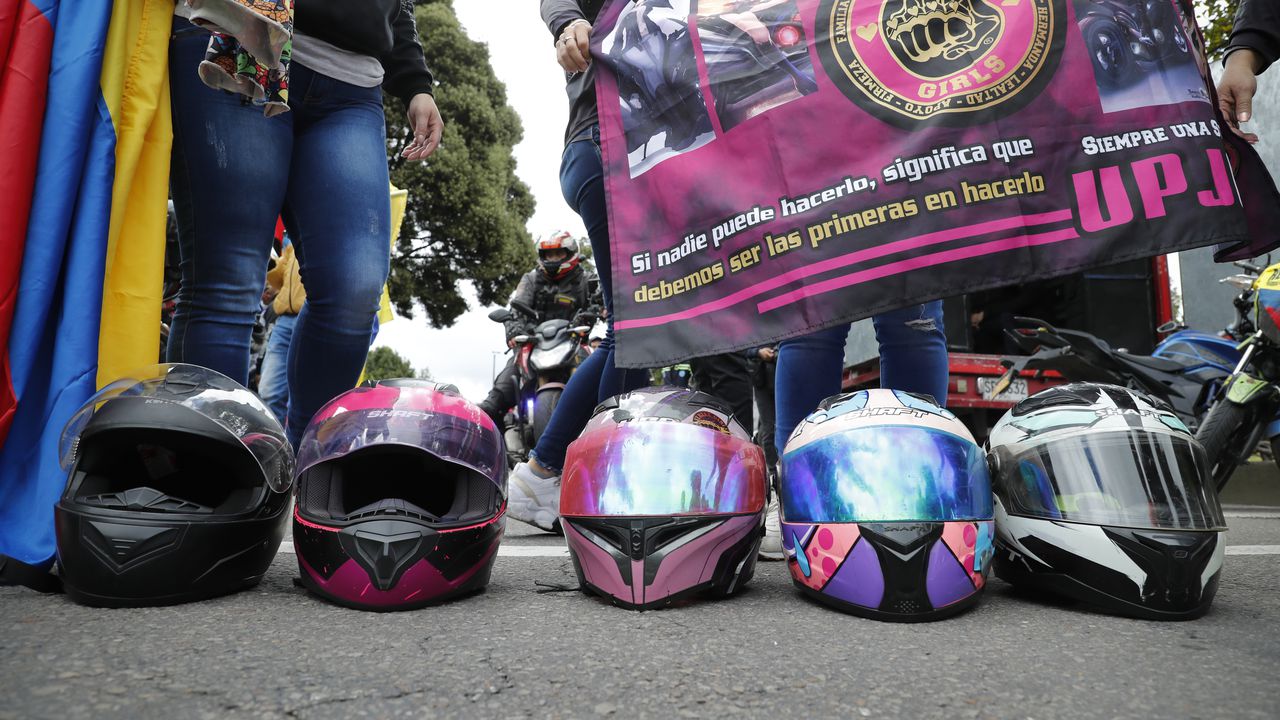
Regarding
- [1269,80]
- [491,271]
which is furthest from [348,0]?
[491,271]

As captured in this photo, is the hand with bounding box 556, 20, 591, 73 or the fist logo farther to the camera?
the hand with bounding box 556, 20, 591, 73

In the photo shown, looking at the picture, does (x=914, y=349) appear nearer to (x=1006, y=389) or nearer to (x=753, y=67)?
(x=753, y=67)

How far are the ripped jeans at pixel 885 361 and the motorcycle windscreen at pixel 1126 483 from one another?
2.21 feet

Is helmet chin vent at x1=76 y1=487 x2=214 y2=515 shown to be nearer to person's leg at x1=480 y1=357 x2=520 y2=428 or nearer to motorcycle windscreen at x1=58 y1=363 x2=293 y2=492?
motorcycle windscreen at x1=58 y1=363 x2=293 y2=492

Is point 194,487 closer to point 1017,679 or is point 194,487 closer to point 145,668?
point 145,668

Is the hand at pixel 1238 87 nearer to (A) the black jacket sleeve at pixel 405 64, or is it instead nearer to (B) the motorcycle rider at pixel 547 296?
(A) the black jacket sleeve at pixel 405 64

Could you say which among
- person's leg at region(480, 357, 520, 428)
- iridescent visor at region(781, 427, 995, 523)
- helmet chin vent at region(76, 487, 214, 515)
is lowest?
iridescent visor at region(781, 427, 995, 523)

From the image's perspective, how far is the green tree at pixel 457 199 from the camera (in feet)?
44.7

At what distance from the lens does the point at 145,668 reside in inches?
41.5

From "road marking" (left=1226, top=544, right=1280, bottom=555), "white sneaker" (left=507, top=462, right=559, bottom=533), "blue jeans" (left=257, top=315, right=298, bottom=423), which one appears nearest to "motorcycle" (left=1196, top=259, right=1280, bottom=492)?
"road marking" (left=1226, top=544, right=1280, bottom=555)

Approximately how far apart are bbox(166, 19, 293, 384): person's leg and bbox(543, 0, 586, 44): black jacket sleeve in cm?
86

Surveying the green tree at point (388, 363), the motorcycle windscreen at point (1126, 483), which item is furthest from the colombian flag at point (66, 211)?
the green tree at point (388, 363)

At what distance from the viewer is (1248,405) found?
3.85m

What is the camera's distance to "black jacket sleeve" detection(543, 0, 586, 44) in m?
2.22
